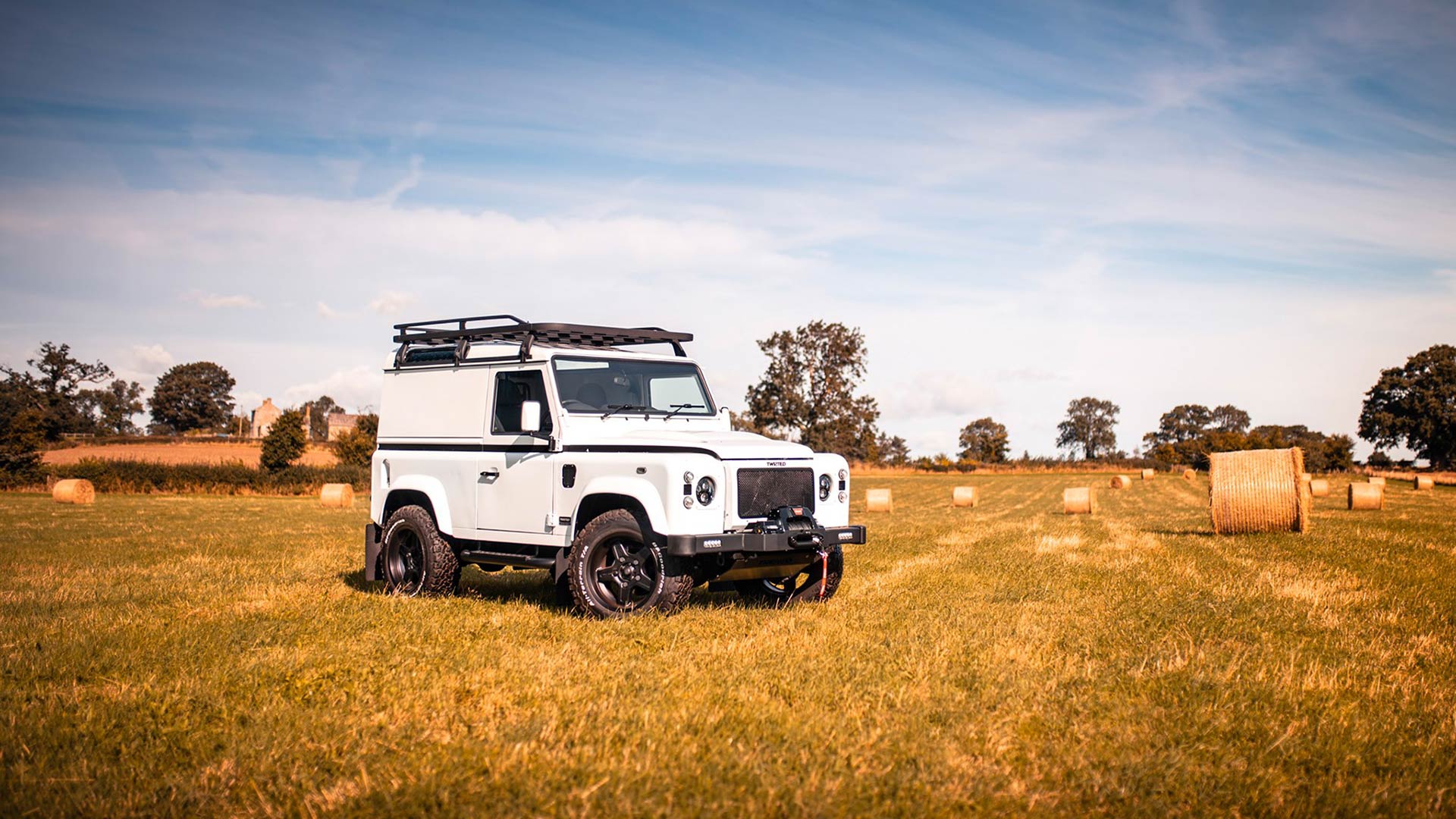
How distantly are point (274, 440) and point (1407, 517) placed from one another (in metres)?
60.7

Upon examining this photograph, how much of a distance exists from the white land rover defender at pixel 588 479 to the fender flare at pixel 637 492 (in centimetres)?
1

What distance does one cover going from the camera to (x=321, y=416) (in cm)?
14862

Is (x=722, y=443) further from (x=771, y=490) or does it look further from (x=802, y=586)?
(x=802, y=586)

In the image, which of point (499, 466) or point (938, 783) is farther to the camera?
point (499, 466)

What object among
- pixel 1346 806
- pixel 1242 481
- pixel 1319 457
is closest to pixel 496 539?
pixel 1346 806

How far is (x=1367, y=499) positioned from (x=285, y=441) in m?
58.3

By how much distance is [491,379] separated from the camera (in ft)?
37.7

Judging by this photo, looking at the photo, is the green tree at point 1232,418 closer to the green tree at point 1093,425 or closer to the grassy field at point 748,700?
the green tree at point 1093,425

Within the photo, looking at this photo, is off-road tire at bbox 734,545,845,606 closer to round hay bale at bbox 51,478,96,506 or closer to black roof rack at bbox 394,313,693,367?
black roof rack at bbox 394,313,693,367

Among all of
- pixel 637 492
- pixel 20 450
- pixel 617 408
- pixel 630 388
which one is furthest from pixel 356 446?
pixel 637 492

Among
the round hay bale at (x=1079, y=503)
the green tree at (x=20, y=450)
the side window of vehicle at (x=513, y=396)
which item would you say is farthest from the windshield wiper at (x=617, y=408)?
the green tree at (x=20, y=450)

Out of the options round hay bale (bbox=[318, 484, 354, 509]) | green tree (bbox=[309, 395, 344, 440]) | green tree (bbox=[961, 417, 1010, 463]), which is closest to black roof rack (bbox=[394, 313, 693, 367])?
round hay bale (bbox=[318, 484, 354, 509])

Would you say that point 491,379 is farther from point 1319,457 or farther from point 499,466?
point 1319,457

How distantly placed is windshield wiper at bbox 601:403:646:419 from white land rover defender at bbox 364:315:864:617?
30 millimetres
